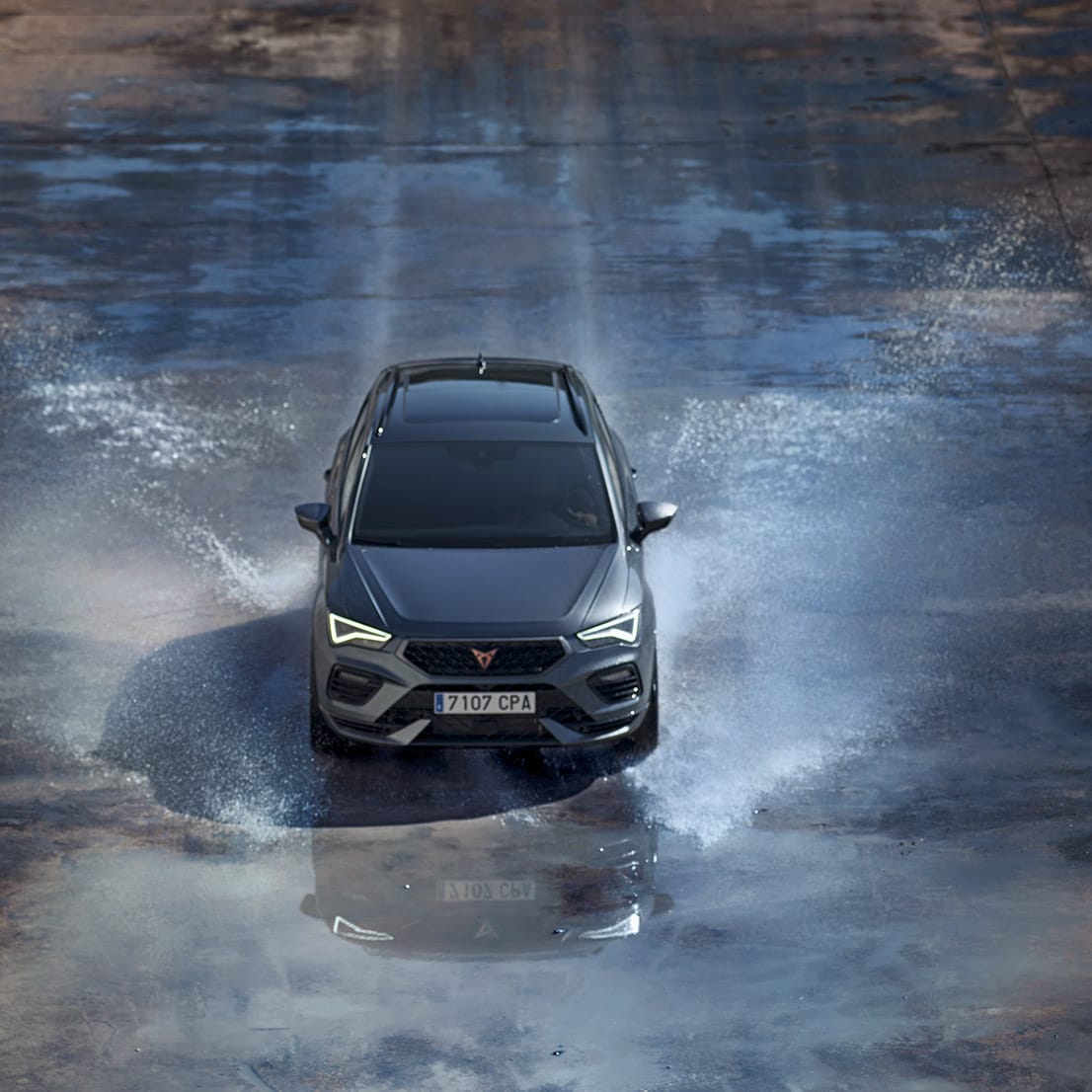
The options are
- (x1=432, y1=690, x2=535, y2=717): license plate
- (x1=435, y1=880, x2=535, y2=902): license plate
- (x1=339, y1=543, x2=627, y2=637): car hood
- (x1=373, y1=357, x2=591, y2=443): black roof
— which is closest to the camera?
(x1=435, y1=880, x2=535, y2=902): license plate

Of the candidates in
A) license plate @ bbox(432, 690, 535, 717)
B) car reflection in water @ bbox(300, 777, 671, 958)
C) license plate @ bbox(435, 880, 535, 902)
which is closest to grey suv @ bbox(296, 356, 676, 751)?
license plate @ bbox(432, 690, 535, 717)

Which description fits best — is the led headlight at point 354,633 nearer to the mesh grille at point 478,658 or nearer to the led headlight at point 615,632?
the mesh grille at point 478,658

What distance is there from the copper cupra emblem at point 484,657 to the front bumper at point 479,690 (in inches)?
1.0

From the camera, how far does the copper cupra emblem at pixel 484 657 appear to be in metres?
10.2

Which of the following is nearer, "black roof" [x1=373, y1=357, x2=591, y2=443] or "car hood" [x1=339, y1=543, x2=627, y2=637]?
"car hood" [x1=339, y1=543, x2=627, y2=637]

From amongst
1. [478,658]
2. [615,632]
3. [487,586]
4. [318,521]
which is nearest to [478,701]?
[478,658]

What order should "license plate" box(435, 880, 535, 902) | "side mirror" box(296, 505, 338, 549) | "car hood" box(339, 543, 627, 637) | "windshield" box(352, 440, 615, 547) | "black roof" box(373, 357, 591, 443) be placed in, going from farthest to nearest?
"black roof" box(373, 357, 591, 443), "side mirror" box(296, 505, 338, 549), "windshield" box(352, 440, 615, 547), "car hood" box(339, 543, 627, 637), "license plate" box(435, 880, 535, 902)

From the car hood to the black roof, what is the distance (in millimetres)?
1175

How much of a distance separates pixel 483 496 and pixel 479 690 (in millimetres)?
1631

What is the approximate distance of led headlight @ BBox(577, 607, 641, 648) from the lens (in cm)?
1033

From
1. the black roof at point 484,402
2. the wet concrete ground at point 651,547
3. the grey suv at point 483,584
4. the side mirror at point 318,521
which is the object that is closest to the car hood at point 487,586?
the grey suv at point 483,584

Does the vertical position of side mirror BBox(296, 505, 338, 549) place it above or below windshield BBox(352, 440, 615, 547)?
below

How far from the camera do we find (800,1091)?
765 cm

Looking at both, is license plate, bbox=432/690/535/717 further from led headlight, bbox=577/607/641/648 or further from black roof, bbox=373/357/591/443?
black roof, bbox=373/357/591/443
